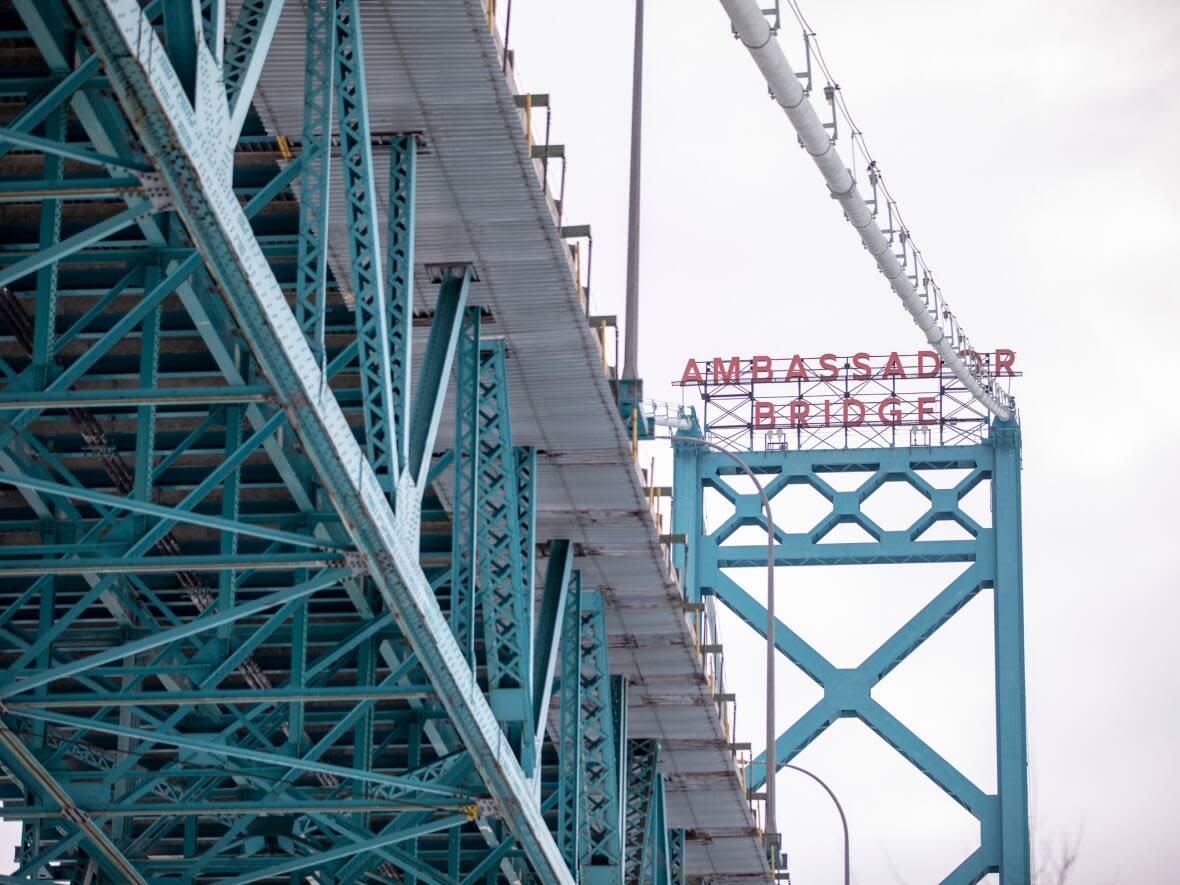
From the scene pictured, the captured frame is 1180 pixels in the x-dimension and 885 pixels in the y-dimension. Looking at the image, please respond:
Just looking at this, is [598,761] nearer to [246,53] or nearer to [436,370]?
[436,370]

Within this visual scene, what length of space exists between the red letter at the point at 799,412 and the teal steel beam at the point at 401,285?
6621 centimetres

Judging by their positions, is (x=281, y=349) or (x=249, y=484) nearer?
(x=281, y=349)

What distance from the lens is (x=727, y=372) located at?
94125mm

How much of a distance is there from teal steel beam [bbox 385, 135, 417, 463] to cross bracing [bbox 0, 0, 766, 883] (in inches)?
2.0

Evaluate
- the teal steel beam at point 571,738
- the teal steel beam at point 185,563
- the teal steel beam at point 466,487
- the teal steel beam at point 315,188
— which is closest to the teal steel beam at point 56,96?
the teal steel beam at point 315,188

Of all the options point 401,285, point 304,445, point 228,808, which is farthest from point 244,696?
point 304,445

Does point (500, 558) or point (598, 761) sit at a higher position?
point (500, 558)

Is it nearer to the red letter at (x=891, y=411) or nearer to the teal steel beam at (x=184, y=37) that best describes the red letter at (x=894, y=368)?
the red letter at (x=891, y=411)

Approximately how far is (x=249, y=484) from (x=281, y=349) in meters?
12.5

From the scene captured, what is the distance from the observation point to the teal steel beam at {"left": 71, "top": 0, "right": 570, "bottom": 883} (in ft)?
58.7

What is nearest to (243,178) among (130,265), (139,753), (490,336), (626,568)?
(130,265)

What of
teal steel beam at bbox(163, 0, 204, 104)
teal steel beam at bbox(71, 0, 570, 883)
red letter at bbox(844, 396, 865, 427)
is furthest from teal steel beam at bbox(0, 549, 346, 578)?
red letter at bbox(844, 396, 865, 427)

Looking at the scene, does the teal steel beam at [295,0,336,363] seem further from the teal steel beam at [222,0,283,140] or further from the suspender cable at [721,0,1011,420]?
the suspender cable at [721,0,1011,420]

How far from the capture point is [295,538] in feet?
83.8
